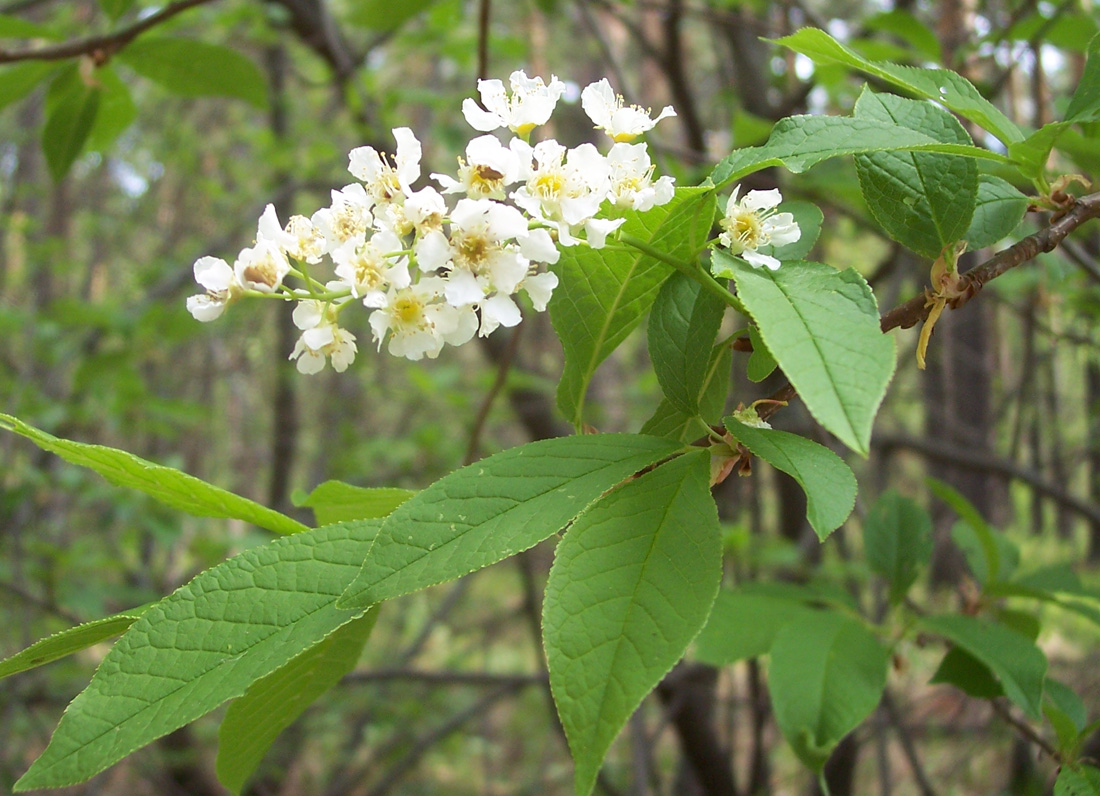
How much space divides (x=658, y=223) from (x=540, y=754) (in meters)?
6.59

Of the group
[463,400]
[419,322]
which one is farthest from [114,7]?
[463,400]

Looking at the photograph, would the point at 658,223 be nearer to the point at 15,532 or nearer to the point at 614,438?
the point at 614,438

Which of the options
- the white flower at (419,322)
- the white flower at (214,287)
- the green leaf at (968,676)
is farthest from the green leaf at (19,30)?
the green leaf at (968,676)

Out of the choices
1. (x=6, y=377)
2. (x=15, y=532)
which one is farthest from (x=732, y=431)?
(x=6, y=377)

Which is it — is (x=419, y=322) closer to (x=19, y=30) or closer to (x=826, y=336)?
(x=826, y=336)

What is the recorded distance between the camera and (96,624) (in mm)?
800

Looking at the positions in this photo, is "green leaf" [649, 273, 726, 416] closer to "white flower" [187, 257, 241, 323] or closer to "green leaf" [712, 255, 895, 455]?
"green leaf" [712, 255, 895, 455]

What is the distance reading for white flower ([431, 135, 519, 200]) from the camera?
920 mm

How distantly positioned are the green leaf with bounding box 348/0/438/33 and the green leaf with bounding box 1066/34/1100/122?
1.76m

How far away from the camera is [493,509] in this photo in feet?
2.65

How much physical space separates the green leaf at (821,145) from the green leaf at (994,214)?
15 centimetres

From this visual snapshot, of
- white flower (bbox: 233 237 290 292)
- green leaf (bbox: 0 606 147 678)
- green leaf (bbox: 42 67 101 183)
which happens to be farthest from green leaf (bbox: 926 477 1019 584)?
green leaf (bbox: 42 67 101 183)

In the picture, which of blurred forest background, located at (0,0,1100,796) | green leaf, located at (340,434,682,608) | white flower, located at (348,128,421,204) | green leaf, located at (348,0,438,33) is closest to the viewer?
green leaf, located at (340,434,682,608)

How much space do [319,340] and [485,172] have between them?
0.93ft
